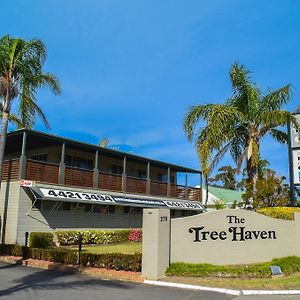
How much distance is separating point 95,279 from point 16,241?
9.83m

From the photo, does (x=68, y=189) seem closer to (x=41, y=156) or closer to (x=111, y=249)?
(x=111, y=249)

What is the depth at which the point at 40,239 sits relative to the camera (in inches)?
794

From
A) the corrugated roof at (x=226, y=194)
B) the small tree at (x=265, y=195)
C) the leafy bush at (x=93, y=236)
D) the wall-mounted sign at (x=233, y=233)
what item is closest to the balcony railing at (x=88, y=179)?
the leafy bush at (x=93, y=236)

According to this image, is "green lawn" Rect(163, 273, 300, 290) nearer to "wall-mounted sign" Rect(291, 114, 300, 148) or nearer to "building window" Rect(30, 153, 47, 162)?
"wall-mounted sign" Rect(291, 114, 300, 148)

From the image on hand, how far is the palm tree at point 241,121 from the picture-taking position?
1847 centimetres

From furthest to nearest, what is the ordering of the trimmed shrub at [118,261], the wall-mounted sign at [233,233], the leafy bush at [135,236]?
the leafy bush at [135,236], the wall-mounted sign at [233,233], the trimmed shrub at [118,261]

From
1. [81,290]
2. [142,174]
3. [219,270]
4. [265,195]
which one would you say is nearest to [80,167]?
[142,174]

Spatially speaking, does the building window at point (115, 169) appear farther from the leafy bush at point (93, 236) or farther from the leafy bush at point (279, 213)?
the leafy bush at point (279, 213)

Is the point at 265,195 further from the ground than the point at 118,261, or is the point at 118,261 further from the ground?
the point at 265,195

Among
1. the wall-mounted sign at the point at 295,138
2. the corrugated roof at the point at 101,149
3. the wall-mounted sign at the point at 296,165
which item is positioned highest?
the corrugated roof at the point at 101,149

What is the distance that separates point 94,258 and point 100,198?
10857 mm

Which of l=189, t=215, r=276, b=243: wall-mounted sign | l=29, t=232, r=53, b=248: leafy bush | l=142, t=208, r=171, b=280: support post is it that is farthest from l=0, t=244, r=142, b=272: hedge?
l=29, t=232, r=53, b=248: leafy bush

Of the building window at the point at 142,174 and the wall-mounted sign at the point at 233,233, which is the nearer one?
the wall-mounted sign at the point at 233,233

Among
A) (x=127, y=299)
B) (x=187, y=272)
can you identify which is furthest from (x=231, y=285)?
(x=127, y=299)
